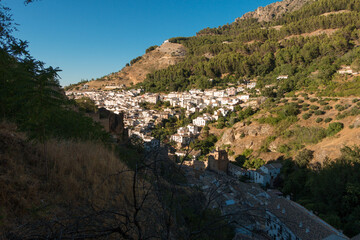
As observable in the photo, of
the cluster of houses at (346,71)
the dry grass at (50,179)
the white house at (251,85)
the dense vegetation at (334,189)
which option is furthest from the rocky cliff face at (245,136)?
the dry grass at (50,179)

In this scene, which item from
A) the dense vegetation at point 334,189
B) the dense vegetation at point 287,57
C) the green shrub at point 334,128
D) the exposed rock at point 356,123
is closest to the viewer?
the dense vegetation at point 334,189

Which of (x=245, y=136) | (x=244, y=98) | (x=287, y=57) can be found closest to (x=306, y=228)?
(x=245, y=136)

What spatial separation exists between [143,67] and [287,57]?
45032mm

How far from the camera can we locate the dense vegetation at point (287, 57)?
27.6m

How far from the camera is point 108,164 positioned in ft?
10.3

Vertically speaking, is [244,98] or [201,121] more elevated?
[244,98]

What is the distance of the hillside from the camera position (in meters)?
62.1

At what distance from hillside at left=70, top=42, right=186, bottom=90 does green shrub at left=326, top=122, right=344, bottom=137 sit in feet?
164

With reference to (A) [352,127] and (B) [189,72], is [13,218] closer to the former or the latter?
(A) [352,127]

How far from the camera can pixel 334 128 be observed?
16766 millimetres

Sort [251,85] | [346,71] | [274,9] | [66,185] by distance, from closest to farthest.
Result: [66,185] → [346,71] → [251,85] → [274,9]

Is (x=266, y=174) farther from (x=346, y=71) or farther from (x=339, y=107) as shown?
(x=346, y=71)

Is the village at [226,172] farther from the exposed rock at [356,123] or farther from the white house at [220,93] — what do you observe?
the exposed rock at [356,123]

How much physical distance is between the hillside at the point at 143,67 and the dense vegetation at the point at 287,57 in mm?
9604
